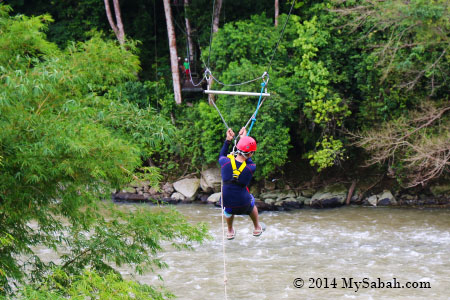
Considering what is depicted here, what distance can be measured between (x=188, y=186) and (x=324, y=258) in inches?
263

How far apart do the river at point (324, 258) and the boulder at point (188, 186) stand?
6.15 feet

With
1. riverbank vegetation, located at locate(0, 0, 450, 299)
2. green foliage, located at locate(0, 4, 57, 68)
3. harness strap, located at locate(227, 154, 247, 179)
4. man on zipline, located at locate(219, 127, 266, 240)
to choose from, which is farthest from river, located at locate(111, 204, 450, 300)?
green foliage, located at locate(0, 4, 57, 68)

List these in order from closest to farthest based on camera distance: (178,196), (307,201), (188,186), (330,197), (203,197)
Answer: (330,197)
(307,201)
(203,197)
(178,196)
(188,186)

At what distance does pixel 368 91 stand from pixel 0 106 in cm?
1266

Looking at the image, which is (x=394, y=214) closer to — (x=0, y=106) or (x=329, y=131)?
(x=329, y=131)

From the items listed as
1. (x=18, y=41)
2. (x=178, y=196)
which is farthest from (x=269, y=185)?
(x=18, y=41)

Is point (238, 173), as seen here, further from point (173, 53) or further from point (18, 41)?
point (173, 53)

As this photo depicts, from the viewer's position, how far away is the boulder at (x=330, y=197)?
17.4 meters

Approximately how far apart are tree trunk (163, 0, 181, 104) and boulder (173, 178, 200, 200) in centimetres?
291

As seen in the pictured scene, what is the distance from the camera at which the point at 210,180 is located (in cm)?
1819

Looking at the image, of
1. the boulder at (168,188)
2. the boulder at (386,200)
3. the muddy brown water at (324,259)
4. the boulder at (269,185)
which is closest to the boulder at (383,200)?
the boulder at (386,200)

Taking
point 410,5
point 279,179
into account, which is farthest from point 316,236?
point 410,5

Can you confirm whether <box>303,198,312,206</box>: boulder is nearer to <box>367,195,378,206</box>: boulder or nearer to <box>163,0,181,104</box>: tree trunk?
<box>367,195,378,206</box>: boulder

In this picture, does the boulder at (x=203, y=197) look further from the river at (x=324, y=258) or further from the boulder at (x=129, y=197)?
the boulder at (x=129, y=197)
